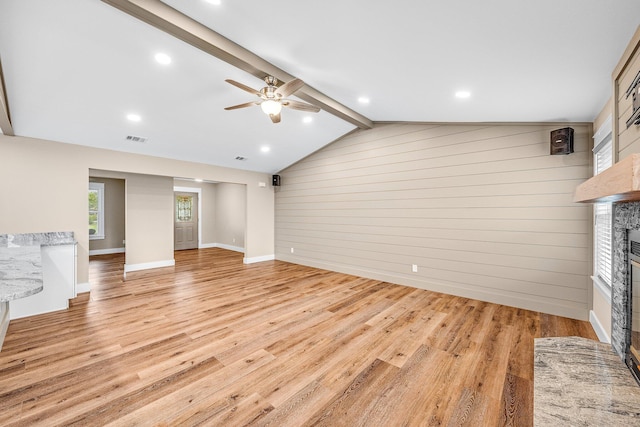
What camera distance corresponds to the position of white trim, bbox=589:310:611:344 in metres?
2.69

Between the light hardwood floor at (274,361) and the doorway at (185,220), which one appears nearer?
the light hardwood floor at (274,361)

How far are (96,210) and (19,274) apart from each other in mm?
7586

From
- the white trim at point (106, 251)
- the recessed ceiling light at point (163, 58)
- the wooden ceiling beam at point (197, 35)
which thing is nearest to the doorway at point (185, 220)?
the white trim at point (106, 251)

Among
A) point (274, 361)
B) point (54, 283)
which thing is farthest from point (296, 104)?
point (54, 283)

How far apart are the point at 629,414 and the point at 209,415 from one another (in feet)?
7.25

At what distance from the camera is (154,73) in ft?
10.00

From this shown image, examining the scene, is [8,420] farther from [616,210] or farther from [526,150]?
[526,150]

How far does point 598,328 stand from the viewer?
2938mm

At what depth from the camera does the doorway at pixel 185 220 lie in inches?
353

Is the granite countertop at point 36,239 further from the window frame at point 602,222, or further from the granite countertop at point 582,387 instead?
the window frame at point 602,222

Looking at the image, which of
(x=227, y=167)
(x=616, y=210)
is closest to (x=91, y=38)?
(x=227, y=167)

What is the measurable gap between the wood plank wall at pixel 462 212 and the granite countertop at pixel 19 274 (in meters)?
4.59

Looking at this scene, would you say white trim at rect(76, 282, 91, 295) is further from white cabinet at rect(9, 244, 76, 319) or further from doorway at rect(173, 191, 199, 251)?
doorway at rect(173, 191, 199, 251)

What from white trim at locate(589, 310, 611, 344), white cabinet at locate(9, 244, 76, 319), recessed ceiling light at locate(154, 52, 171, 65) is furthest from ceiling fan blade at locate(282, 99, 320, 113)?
white trim at locate(589, 310, 611, 344)
